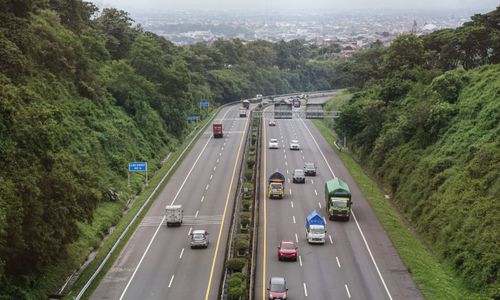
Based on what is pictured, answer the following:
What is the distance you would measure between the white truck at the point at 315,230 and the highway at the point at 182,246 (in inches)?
248

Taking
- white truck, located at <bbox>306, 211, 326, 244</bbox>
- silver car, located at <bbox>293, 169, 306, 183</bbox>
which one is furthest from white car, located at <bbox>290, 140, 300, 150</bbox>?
white truck, located at <bbox>306, 211, 326, 244</bbox>

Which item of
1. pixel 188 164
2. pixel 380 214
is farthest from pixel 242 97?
pixel 380 214

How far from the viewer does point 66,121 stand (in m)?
70.8

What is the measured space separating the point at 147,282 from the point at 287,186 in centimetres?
3151

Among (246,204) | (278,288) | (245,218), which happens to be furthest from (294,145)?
(278,288)

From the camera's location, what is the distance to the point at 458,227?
5275 centimetres

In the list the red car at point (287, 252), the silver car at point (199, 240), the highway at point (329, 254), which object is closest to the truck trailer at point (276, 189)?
the highway at point (329, 254)

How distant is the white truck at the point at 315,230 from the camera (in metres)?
53.8

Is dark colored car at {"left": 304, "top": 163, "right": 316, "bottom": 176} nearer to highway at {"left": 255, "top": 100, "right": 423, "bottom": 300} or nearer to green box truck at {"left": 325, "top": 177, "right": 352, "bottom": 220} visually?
highway at {"left": 255, "top": 100, "right": 423, "bottom": 300}

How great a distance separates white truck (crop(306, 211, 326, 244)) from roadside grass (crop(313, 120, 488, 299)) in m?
5.35

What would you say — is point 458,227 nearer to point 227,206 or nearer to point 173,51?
point 227,206

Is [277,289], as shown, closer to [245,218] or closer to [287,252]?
[287,252]

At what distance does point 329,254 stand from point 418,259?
6.06 m

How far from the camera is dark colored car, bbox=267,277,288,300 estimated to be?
41062 mm
